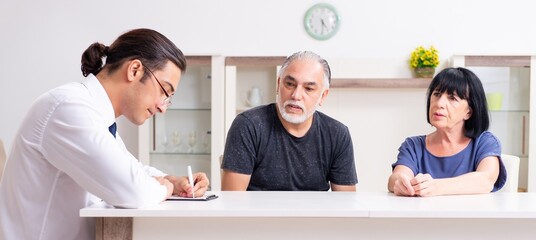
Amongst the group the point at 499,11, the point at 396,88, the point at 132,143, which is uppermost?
the point at 499,11

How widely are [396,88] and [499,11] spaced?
3.16 feet

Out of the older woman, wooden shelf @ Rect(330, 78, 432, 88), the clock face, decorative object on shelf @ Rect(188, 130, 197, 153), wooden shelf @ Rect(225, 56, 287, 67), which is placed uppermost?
the clock face

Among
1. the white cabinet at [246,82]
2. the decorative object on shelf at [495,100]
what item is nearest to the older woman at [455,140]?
the decorative object on shelf at [495,100]

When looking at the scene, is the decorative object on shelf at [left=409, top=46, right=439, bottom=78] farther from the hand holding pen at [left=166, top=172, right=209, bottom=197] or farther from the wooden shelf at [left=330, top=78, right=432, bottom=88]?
the hand holding pen at [left=166, top=172, right=209, bottom=197]

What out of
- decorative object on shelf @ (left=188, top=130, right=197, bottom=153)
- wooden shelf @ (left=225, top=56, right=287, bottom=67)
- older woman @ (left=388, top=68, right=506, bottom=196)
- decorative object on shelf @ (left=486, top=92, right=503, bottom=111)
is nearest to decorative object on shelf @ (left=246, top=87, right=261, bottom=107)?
wooden shelf @ (left=225, top=56, right=287, bottom=67)

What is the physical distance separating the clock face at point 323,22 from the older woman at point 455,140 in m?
2.42

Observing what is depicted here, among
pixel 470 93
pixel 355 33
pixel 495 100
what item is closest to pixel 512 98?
pixel 495 100

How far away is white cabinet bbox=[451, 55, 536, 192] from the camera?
4.73m

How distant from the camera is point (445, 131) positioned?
2648mm

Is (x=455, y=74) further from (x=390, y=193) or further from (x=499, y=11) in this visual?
(x=499, y=11)

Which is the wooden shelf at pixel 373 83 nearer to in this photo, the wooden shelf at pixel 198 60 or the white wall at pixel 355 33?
the white wall at pixel 355 33

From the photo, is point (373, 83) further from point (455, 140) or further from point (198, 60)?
point (455, 140)

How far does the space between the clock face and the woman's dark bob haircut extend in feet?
8.01

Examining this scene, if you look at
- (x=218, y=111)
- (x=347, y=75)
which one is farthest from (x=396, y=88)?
(x=218, y=111)
